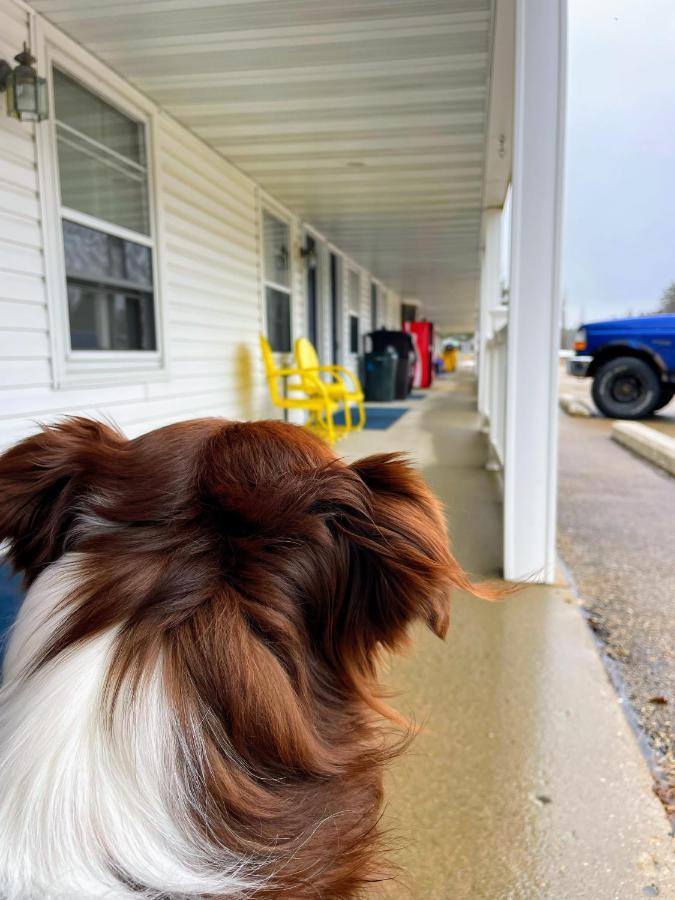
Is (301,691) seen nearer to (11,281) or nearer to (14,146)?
(11,281)

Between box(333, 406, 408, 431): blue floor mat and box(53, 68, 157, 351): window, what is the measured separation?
370cm

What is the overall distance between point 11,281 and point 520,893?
2.99 meters

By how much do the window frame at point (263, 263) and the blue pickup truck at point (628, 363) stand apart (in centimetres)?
400

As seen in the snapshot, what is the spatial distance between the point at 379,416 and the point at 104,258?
5.39 m

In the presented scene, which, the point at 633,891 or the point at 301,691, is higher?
the point at 301,691

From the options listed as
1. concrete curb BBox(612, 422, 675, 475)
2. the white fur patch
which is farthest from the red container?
the white fur patch

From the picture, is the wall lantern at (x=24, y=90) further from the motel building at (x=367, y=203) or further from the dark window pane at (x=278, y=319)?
the dark window pane at (x=278, y=319)

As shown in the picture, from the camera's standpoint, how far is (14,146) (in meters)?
2.85

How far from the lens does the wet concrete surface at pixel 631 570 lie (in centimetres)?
182

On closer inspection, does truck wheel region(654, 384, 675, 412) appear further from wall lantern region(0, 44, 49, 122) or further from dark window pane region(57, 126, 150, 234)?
wall lantern region(0, 44, 49, 122)

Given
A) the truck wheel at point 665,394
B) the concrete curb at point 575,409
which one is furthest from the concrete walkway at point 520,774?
the concrete curb at point 575,409

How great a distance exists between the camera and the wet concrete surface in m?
1.82

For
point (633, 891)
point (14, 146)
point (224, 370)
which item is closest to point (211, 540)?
point (633, 891)

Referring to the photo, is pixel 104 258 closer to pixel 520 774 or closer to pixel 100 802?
pixel 520 774
